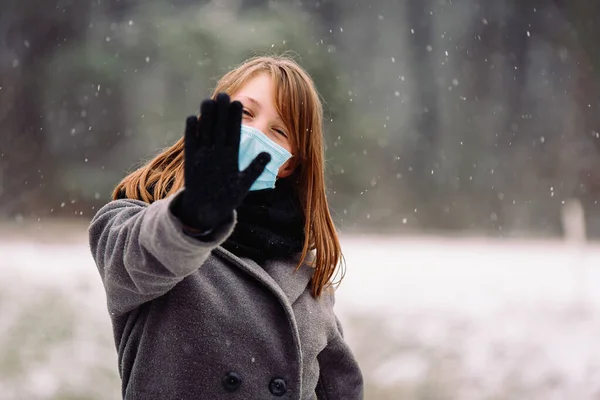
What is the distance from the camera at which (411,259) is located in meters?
3.28

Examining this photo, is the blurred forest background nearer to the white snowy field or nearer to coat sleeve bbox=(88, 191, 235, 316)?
the white snowy field

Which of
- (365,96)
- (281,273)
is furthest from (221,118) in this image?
(365,96)

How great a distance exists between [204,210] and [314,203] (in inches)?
21.0

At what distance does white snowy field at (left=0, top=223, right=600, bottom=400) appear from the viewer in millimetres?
2840

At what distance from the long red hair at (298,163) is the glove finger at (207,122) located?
1.04 feet

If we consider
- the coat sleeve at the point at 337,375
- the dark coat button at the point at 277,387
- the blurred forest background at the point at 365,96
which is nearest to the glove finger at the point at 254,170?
the dark coat button at the point at 277,387

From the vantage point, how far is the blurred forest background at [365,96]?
3.20m

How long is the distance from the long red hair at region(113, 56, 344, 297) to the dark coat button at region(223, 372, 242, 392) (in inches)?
9.6

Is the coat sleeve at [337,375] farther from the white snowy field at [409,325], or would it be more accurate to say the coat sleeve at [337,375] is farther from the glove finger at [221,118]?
the white snowy field at [409,325]

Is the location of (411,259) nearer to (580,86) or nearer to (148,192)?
(580,86)

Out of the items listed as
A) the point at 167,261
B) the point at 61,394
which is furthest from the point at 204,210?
the point at 61,394

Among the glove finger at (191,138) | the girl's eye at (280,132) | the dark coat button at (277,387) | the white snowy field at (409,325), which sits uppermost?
the girl's eye at (280,132)

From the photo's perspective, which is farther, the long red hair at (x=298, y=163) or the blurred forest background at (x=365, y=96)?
the blurred forest background at (x=365, y=96)

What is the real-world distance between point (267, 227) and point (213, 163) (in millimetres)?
437
